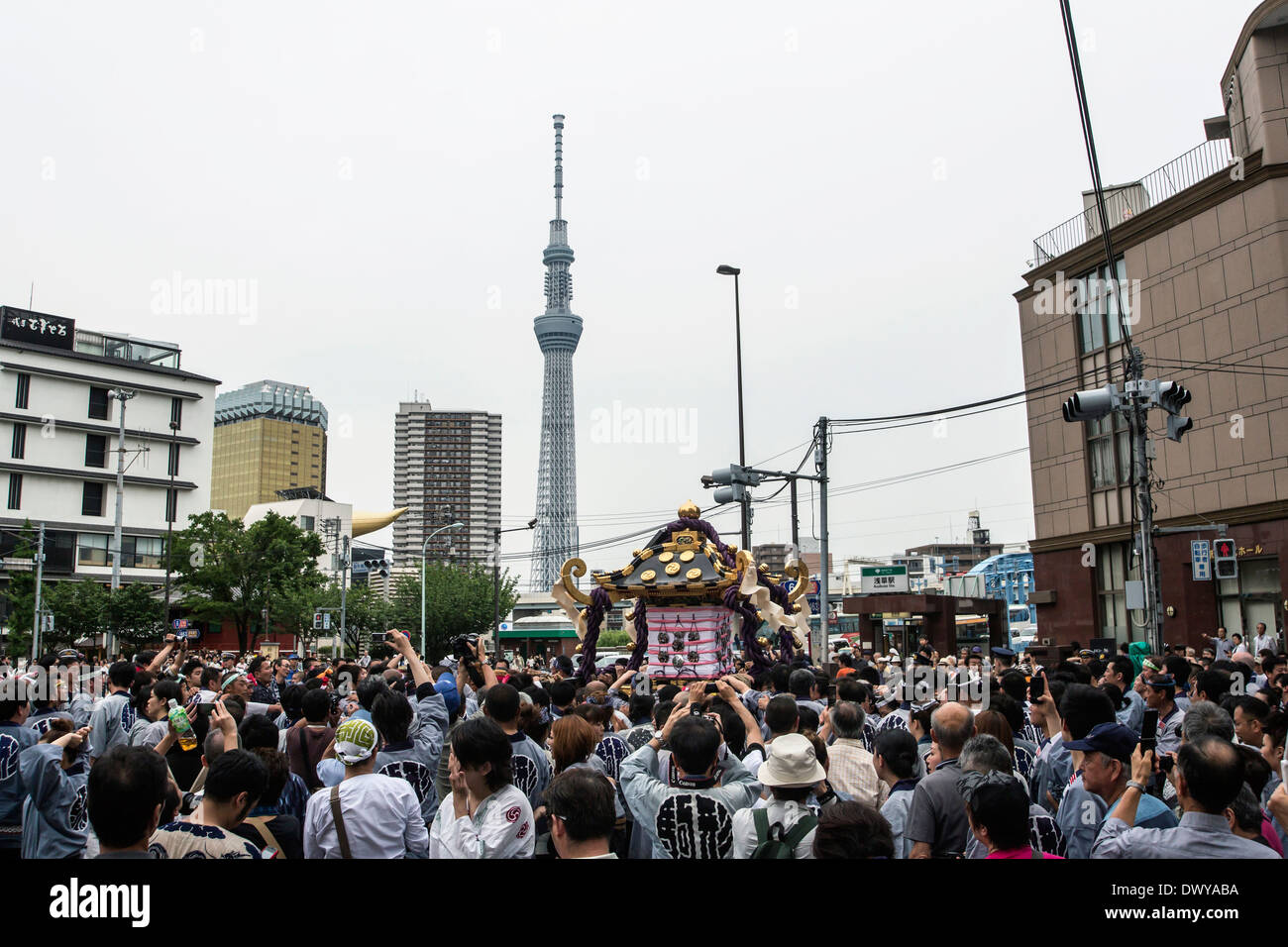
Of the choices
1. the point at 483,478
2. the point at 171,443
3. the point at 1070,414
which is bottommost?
the point at 1070,414

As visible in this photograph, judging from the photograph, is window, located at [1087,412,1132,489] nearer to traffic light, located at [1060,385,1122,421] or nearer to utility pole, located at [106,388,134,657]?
traffic light, located at [1060,385,1122,421]

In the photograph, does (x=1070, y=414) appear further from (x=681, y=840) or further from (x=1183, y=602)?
(x=1183, y=602)

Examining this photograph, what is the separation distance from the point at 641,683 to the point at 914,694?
213 inches

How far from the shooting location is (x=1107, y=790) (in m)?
4.95

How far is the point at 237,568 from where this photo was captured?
4625 centimetres

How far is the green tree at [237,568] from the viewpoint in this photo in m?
46.1

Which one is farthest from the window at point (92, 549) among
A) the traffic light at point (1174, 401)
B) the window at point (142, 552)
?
the traffic light at point (1174, 401)

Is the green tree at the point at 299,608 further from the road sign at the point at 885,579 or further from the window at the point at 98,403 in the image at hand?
the road sign at the point at 885,579

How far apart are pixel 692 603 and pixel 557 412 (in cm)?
10362

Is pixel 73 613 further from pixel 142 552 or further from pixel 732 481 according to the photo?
pixel 732 481

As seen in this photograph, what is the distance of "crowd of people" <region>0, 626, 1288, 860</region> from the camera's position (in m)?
3.83

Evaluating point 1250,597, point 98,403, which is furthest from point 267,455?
point 1250,597

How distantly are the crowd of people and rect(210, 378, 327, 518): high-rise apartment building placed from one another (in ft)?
435

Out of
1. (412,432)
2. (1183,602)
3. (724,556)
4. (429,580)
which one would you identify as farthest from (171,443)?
(412,432)
